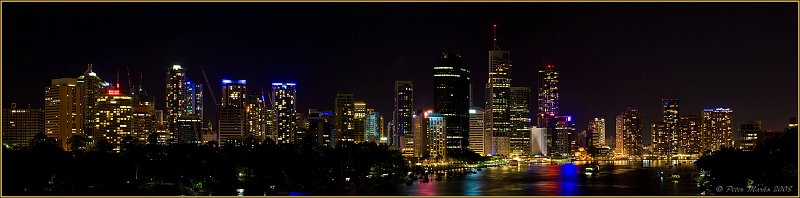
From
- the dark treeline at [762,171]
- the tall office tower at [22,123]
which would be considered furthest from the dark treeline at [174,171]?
the tall office tower at [22,123]

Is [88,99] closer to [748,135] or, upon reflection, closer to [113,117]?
Answer: [113,117]

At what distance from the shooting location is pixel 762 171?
196ft

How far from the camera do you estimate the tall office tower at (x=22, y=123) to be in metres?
148

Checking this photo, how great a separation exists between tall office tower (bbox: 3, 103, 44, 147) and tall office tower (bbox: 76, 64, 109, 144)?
682 cm

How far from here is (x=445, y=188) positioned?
293 feet

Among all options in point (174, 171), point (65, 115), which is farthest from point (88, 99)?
point (174, 171)

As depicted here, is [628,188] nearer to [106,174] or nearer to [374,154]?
[374,154]

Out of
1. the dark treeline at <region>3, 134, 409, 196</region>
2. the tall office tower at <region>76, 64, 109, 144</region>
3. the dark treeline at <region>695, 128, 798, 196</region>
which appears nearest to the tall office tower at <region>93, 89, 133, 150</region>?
the tall office tower at <region>76, 64, 109, 144</region>

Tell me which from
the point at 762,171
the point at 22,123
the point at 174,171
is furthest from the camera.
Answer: the point at 22,123

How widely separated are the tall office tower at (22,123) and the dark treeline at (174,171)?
66749mm

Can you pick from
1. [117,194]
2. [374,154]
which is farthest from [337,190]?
[374,154]

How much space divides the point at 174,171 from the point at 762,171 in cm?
3970

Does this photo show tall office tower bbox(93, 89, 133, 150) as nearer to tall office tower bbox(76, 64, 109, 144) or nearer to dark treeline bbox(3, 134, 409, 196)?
tall office tower bbox(76, 64, 109, 144)

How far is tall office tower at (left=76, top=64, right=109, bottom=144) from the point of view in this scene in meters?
157
